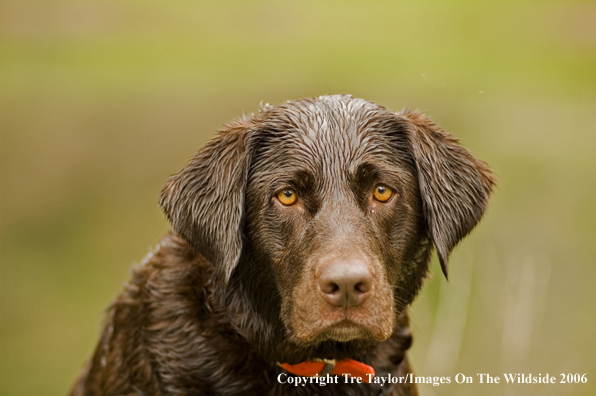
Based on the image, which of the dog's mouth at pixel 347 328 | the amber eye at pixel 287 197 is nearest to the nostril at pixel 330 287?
the dog's mouth at pixel 347 328

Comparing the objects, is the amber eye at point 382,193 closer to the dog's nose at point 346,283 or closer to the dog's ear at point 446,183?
the dog's ear at point 446,183

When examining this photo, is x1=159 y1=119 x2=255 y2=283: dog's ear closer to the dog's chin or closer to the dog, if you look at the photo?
the dog

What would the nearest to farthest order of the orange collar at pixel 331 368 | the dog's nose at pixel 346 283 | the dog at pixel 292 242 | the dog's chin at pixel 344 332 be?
the dog's nose at pixel 346 283 < the dog's chin at pixel 344 332 < the dog at pixel 292 242 < the orange collar at pixel 331 368

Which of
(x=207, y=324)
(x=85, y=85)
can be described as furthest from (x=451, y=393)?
(x=85, y=85)

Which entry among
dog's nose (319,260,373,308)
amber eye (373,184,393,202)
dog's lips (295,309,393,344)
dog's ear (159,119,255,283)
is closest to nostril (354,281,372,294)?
dog's nose (319,260,373,308)

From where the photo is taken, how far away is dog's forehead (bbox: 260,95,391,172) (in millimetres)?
3637

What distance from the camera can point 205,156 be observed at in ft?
12.5

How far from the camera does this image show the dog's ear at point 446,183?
3.68m

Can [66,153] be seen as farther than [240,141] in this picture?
Yes

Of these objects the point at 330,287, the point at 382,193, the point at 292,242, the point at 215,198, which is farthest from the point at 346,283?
the point at 215,198

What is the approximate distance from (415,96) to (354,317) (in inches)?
360

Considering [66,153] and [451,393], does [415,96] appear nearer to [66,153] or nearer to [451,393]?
[66,153]

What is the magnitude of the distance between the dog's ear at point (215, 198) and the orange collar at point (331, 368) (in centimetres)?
57

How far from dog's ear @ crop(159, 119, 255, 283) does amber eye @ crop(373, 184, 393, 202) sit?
0.60 m
